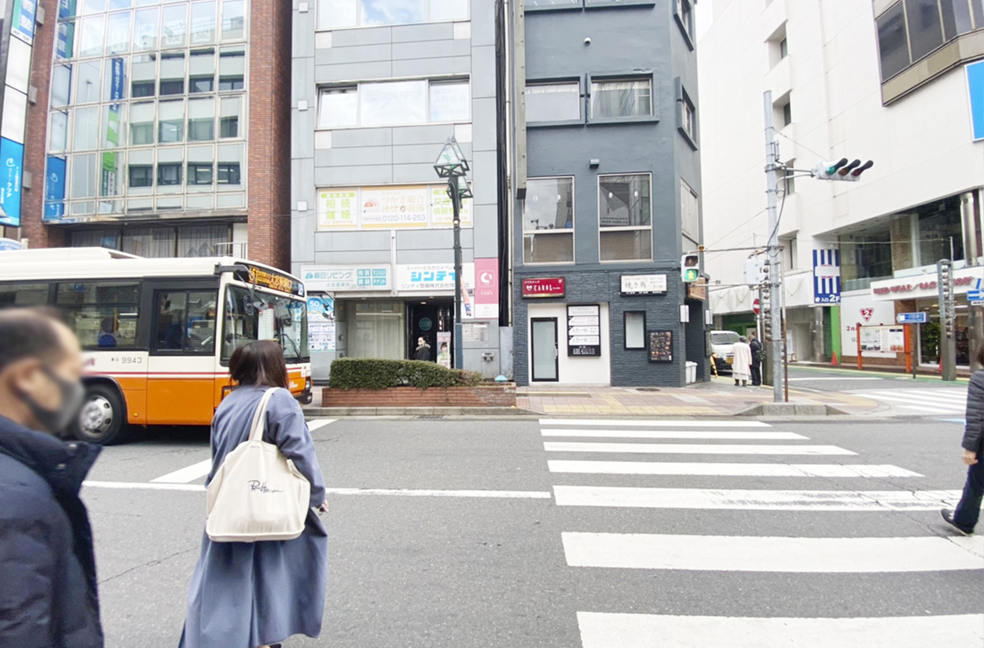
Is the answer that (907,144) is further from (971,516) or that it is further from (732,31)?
(971,516)

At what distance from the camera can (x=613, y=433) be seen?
351 inches

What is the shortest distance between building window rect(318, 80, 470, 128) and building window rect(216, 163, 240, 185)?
10.9ft

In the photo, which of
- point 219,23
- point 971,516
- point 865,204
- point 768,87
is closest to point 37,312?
point 971,516

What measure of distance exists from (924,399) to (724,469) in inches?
424

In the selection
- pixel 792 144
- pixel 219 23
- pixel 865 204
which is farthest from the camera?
pixel 792 144

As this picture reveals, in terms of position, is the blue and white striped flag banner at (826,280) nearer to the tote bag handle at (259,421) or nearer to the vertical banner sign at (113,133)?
the tote bag handle at (259,421)

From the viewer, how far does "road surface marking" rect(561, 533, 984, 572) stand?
3865mm

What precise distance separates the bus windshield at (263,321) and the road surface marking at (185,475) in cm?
166

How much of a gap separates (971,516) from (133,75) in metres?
23.9

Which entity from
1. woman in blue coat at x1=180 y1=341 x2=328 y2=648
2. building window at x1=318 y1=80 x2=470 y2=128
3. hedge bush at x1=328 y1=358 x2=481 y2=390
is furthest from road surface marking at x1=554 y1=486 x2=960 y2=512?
building window at x1=318 y1=80 x2=470 y2=128

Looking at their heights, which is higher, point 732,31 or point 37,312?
point 732,31

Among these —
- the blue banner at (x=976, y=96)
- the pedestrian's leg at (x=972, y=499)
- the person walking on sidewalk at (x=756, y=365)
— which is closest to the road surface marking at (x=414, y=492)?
the pedestrian's leg at (x=972, y=499)

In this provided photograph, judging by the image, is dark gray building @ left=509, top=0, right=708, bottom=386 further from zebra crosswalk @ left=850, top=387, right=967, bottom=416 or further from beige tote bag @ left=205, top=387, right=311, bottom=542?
beige tote bag @ left=205, top=387, right=311, bottom=542

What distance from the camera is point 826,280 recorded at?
1112 inches
